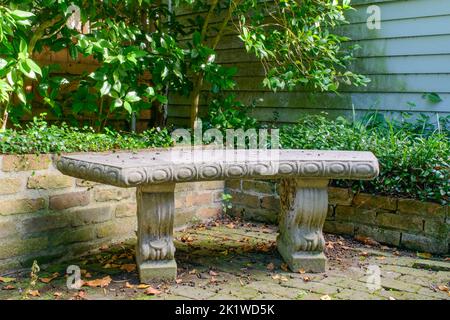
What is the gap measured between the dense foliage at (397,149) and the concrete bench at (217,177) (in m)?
0.67

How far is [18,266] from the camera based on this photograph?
362cm

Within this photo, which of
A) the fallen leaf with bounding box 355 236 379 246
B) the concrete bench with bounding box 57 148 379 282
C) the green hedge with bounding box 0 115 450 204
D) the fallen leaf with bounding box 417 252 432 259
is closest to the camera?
the concrete bench with bounding box 57 148 379 282

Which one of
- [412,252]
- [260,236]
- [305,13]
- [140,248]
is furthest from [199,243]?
[305,13]

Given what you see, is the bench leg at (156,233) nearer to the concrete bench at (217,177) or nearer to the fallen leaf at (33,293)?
the concrete bench at (217,177)

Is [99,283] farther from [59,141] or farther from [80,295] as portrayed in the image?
[59,141]

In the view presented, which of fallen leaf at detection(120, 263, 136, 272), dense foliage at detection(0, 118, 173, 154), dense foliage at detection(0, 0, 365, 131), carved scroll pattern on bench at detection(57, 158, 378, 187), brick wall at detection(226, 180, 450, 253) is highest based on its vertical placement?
dense foliage at detection(0, 0, 365, 131)

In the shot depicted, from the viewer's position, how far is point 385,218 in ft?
14.3

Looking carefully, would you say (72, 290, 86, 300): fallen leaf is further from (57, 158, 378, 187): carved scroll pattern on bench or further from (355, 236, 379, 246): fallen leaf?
(355, 236, 379, 246): fallen leaf

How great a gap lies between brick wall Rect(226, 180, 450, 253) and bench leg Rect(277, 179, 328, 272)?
93 cm

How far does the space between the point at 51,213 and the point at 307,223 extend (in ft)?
5.72

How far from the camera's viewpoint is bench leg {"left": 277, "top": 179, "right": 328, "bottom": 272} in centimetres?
358

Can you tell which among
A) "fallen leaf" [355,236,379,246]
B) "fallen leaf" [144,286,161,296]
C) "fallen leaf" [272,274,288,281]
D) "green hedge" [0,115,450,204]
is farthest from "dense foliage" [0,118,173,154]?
"fallen leaf" [355,236,379,246]

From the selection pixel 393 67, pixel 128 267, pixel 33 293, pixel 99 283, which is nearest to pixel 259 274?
pixel 128 267

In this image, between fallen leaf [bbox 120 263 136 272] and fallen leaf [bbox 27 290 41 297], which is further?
fallen leaf [bbox 120 263 136 272]
